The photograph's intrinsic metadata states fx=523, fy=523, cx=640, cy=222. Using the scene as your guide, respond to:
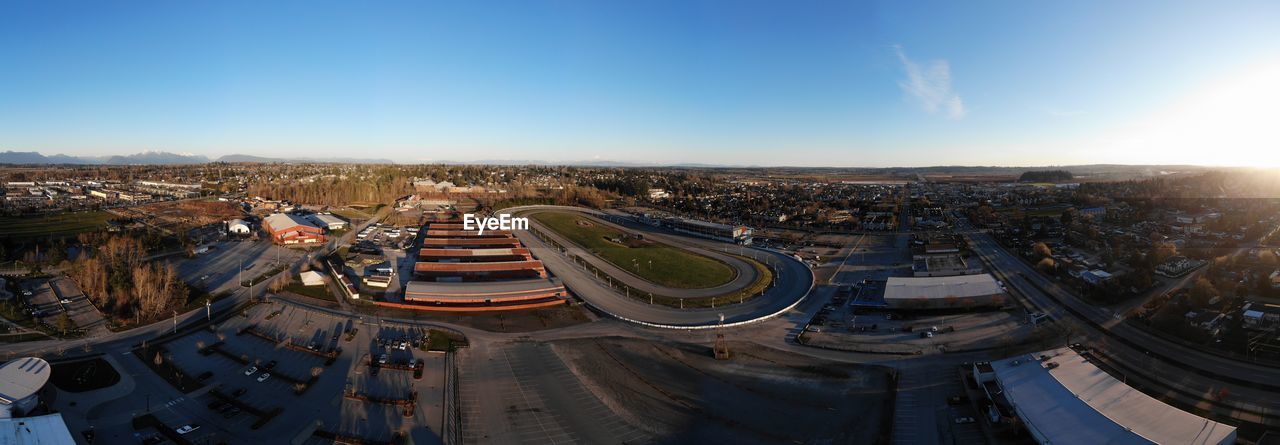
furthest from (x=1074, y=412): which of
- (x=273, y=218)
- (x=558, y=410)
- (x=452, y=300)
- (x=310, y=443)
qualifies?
(x=273, y=218)

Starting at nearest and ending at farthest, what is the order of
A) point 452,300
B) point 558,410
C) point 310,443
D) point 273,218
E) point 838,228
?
point 310,443 → point 558,410 → point 452,300 → point 273,218 → point 838,228

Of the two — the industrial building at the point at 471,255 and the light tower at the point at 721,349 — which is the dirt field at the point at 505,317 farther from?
the industrial building at the point at 471,255

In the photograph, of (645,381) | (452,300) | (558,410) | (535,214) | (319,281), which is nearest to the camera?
(558,410)

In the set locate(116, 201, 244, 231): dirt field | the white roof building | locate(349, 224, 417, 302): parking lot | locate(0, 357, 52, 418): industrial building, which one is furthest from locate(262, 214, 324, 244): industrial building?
locate(0, 357, 52, 418): industrial building

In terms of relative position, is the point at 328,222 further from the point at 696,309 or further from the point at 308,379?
the point at 696,309

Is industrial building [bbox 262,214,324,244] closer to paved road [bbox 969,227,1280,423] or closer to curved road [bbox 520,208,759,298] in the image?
curved road [bbox 520,208,759,298]

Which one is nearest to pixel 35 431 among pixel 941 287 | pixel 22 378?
pixel 22 378

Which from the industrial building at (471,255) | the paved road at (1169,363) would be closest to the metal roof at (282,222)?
the industrial building at (471,255)

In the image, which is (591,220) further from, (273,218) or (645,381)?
(645,381)
